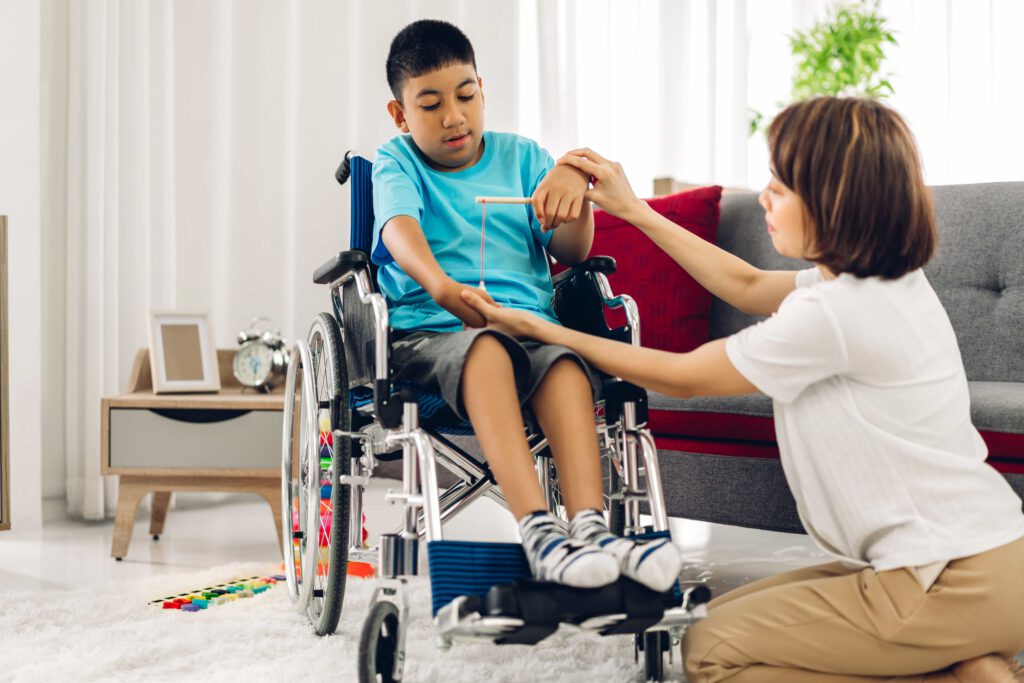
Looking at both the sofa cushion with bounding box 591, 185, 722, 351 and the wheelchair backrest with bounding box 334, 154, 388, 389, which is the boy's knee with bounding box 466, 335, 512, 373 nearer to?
the wheelchair backrest with bounding box 334, 154, 388, 389

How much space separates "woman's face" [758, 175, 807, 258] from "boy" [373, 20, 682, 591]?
0.99 ft

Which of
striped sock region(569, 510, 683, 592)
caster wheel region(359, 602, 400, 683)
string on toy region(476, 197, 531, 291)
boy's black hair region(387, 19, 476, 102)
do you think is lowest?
caster wheel region(359, 602, 400, 683)

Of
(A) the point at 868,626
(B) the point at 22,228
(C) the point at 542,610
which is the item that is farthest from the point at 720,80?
(C) the point at 542,610

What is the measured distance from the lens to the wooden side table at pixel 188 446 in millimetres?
2594

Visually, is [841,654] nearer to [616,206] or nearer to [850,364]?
[850,364]

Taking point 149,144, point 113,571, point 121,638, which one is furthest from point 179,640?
point 149,144

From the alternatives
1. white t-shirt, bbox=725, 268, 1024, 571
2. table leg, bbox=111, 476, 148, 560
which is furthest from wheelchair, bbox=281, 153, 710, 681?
table leg, bbox=111, 476, 148, 560

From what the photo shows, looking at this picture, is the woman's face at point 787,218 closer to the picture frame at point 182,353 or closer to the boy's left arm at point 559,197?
the boy's left arm at point 559,197

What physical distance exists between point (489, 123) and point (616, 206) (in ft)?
7.56

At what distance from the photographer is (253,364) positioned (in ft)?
9.69

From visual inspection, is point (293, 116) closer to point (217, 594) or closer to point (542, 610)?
point (217, 594)

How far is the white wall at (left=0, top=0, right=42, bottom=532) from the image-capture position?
2.77 m

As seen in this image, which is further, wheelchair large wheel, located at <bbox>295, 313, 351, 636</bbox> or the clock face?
the clock face

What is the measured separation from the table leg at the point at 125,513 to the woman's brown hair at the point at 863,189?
6.39 feet
